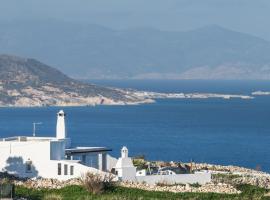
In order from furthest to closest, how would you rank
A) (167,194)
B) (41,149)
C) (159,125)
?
(159,125), (41,149), (167,194)

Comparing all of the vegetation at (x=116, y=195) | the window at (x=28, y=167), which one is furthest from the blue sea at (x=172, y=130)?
the vegetation at (x=116, y=195)

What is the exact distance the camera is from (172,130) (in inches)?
4764

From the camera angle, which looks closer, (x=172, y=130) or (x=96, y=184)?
(x=96, y=184)

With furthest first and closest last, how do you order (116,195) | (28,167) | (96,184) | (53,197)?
(28,167) < (96,184) < (116,195) < (53,197)

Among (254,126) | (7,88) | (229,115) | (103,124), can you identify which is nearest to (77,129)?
(103,124)

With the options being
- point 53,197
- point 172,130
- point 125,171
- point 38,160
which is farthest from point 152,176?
point 172,130

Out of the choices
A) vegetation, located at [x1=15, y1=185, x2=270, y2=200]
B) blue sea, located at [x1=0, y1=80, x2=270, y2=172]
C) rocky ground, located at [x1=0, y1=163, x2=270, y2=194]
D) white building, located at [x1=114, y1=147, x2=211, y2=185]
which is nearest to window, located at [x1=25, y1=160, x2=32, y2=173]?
rocky ground, located at [x1=0, y1=163, x2=270, y2=194]

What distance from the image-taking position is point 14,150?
39531 millimetres

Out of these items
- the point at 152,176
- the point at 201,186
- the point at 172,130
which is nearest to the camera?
Answer: the point at 201,186

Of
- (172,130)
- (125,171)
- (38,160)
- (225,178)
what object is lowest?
(225,178)

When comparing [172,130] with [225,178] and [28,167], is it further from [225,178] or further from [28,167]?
[28,167]

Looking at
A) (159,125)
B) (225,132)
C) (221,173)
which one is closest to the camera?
(221,173)

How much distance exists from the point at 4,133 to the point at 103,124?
28.5 meters

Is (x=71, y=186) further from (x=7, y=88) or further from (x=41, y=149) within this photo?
(x=7, y=88)
